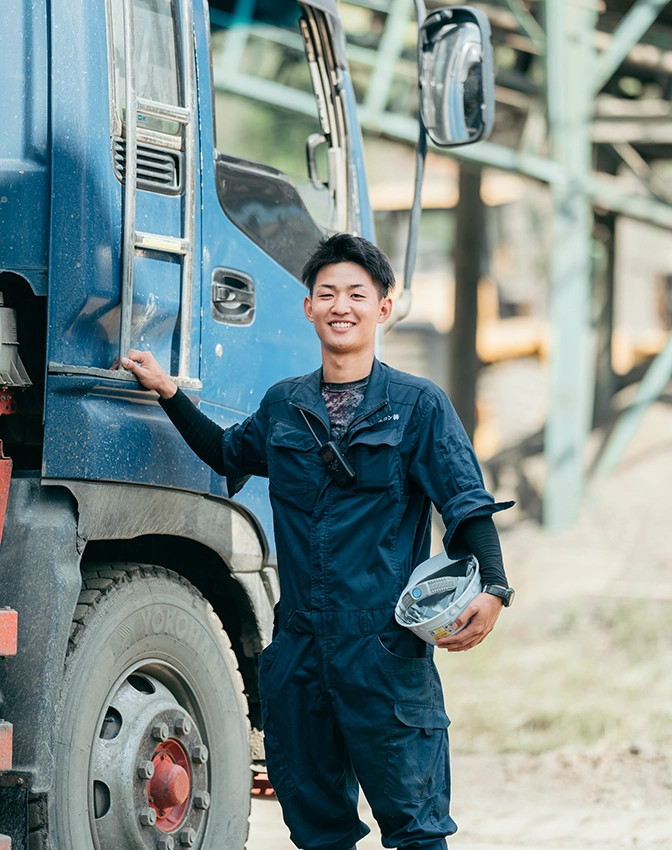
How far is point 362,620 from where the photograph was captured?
3098 millimetres

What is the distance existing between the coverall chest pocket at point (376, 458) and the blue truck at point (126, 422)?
0.61 metres

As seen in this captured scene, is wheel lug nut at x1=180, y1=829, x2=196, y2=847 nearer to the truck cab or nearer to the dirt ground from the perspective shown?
the truck cab

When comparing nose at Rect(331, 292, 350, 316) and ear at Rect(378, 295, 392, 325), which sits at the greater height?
ear at Rect(378, 295, 392, 325)

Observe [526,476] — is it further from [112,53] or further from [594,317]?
[112,53]

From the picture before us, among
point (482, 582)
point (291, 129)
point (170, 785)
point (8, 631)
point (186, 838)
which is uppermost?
point (291, 129)

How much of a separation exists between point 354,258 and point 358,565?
31.0 inches

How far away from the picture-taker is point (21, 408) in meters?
3.30

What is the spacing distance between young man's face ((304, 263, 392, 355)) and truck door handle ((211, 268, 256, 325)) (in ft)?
1.84

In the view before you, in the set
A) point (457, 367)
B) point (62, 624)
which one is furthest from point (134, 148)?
point (457, 367)

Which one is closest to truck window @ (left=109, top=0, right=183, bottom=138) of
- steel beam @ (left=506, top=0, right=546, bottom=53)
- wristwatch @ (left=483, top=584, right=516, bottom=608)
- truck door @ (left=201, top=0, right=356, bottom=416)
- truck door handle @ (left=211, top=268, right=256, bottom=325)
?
truck door @ (left=201, top=0, right=356, bottom=416)

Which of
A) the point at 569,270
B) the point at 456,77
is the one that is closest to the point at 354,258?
the point at 456,77

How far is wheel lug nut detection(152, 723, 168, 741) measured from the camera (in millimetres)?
3404

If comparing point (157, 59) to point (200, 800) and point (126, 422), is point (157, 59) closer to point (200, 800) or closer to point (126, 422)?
Result: point (126, 422)

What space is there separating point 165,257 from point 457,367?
10.6 meters
